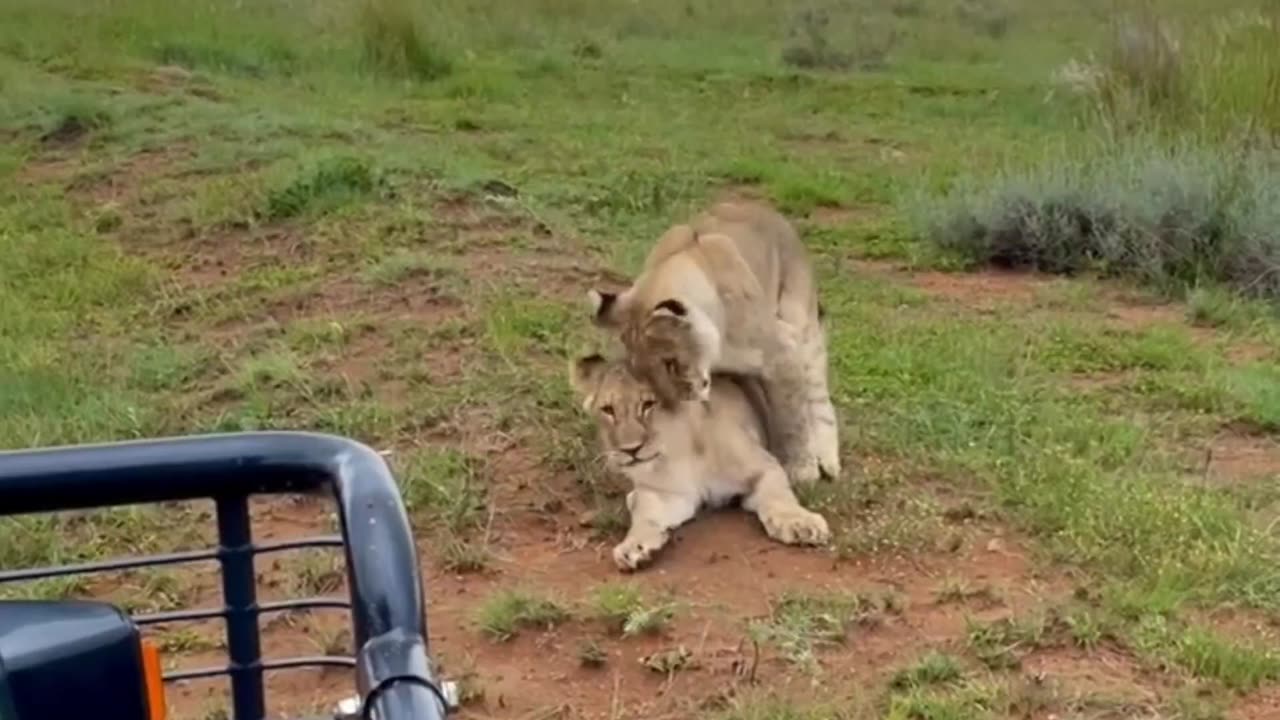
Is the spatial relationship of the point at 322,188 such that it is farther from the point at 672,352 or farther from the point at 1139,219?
the point at 672,352

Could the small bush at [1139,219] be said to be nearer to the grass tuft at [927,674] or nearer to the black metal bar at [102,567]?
the grass tuft at [927,674]

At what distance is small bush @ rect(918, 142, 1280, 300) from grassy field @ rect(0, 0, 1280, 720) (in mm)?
17

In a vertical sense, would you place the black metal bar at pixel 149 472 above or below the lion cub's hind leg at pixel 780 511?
above

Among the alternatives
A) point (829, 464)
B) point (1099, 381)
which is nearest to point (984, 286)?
point (1099, 381)

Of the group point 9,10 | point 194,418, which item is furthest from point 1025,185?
point 9,10

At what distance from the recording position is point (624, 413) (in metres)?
4.16

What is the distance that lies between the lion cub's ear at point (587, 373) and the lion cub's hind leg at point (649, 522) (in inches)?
9.5

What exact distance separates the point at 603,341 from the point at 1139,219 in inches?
126

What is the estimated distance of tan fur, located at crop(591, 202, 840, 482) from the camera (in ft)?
13.7

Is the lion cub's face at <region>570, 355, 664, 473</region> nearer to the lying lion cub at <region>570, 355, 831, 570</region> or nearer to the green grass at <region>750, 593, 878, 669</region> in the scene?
the lying lion cub at <region>570, 355, 831, 570</region>

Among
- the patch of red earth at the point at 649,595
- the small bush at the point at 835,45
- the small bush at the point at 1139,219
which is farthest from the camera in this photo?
the small bush at the point at 835,45

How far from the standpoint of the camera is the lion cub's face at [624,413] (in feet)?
13.6

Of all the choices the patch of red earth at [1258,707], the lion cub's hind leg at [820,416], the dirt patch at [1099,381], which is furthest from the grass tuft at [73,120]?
the patch of red earth at [1258,707]

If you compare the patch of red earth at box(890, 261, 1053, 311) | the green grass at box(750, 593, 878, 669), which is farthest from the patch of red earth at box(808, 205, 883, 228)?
the green grass at box(750, 593, 878, 669)
